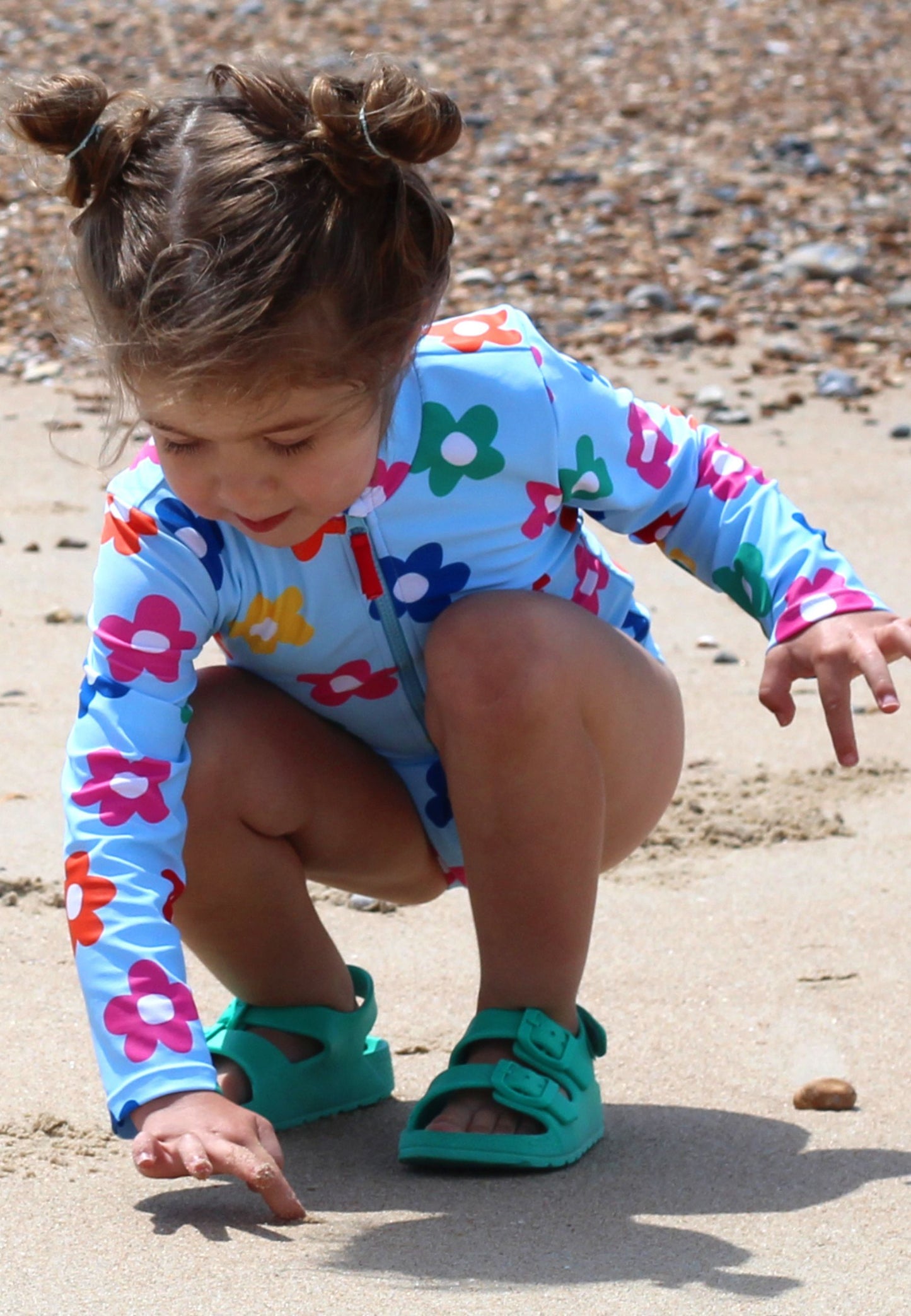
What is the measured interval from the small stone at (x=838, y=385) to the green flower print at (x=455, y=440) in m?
3.42

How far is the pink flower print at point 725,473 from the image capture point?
207 centimetres

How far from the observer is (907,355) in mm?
5543

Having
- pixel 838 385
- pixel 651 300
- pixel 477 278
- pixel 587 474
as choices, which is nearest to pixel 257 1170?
pixel 587 474

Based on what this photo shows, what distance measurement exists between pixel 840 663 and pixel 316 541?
1.82ft

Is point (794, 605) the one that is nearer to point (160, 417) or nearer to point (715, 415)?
point (160, 417)

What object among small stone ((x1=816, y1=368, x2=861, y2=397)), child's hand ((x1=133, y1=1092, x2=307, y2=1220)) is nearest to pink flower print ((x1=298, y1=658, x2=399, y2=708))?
child's hand ((x1=133, y1=1092, x2=307, y2=1220))

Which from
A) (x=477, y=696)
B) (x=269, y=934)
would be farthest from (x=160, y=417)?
(x=269, y=934)

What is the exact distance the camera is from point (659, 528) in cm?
213

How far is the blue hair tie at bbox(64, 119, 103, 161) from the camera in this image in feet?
5.81

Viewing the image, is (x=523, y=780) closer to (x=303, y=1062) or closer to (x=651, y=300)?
(x=303, y=1062)

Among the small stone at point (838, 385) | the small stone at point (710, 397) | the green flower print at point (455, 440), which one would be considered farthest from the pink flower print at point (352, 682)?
the small stone at point (838, 385)

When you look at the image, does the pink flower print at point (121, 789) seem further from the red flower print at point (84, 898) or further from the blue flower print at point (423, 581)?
the blue flower print at point (423, 581)

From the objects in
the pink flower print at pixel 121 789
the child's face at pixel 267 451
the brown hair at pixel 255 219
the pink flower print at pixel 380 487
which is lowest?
the pink flower print at pixel 121 789

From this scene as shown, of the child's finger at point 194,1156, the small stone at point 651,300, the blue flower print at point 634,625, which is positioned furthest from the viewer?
the small stone at point 651,300
